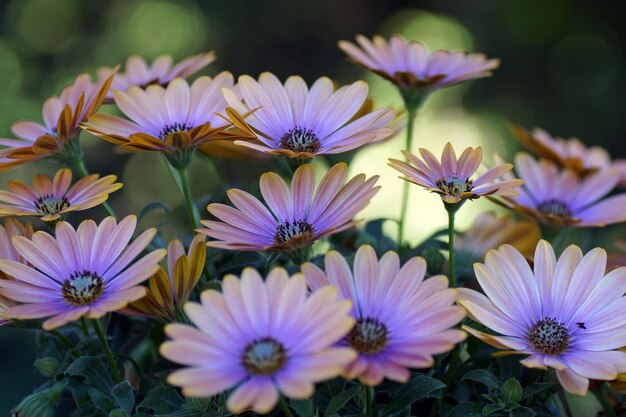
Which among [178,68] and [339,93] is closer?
[339,93]

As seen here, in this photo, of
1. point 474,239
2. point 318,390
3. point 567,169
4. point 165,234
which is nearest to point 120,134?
point 165,234

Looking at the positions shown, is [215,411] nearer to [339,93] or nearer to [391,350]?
[391,350]

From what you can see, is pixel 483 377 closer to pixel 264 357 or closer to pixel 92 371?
pixel 264 357

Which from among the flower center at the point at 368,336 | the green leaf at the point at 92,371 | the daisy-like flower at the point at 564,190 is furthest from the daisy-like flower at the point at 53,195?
the daisy-like flower at the point at 564,190

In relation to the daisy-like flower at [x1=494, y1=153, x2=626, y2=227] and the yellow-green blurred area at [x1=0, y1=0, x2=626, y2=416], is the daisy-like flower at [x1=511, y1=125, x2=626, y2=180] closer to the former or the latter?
the daisy-like flower at [x1=494, y1=153, x2=626, y2=227]

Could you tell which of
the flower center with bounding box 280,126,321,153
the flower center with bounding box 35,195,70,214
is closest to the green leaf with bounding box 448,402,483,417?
the flower center with bounding box 280,126,321,153

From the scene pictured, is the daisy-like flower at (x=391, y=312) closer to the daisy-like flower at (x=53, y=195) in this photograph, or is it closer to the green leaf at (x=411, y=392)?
the green leaf at (x=411, y=392)

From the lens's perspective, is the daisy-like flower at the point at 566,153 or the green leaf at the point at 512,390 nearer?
the green leaf at the point at 512,390
